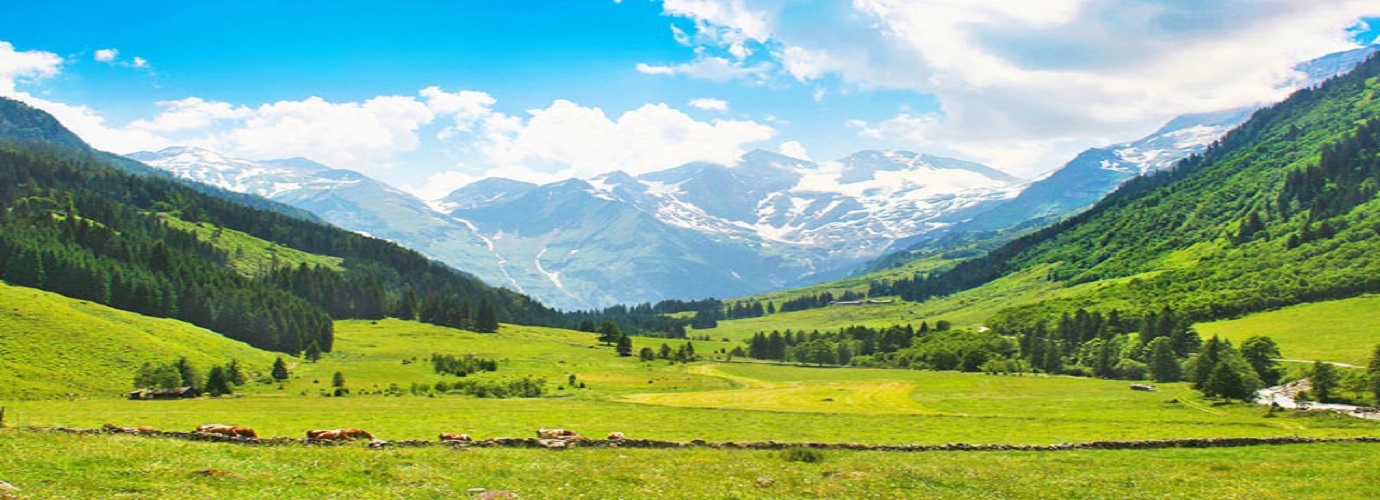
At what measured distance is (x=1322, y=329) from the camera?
171 metres

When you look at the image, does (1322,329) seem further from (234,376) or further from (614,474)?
(234,376)

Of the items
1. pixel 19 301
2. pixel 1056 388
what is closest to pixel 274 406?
pixel 19 301

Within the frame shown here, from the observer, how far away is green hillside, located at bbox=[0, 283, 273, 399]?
89.2 metres

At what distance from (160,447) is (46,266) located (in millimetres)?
173510

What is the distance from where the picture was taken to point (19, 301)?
370 feet

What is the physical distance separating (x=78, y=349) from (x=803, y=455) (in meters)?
105

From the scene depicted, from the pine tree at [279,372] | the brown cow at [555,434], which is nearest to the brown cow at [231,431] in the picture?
the brown cow at [555,434]

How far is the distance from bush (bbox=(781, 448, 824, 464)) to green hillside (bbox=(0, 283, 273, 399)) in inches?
3160

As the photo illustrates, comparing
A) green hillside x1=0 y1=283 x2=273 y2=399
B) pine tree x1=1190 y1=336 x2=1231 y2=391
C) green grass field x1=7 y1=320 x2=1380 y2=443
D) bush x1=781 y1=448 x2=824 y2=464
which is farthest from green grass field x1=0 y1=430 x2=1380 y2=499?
pine tree x1=1190 y1=336 x2=1231 y2=391

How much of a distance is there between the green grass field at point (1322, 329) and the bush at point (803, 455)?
13144 centimetres

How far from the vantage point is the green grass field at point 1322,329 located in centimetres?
14762

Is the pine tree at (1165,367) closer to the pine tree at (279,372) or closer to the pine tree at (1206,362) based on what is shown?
the pine tree at (1206,362)

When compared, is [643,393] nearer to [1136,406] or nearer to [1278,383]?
[1136,406]

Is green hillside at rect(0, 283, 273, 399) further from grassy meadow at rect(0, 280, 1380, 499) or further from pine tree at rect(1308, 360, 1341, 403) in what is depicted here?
pine tree at rect(1308, 360, 1341, 403)
